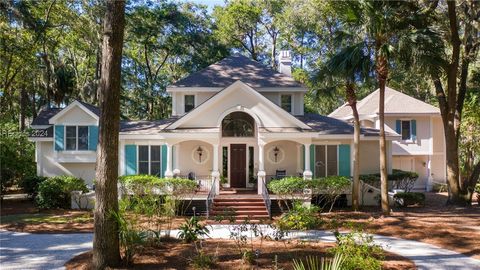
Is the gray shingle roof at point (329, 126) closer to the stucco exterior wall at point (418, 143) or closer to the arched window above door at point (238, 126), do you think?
the arched window above door at point (238, 126)

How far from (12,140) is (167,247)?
54.5ft

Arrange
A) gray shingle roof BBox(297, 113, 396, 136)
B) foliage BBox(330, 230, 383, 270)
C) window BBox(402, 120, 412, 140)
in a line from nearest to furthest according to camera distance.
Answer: foliage BBox(330, 230, 383, 270) → gray shingle roof BBox(297, 113, 396, 136) → window BBox(402, 120, 412, 140)

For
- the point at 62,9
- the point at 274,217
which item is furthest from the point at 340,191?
the point at 62,9

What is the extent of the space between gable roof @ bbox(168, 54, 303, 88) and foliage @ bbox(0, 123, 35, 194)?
9.27 metres

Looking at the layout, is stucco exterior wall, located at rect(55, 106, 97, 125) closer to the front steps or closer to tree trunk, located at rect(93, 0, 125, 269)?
the front steps

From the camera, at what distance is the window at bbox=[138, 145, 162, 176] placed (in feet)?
70.9

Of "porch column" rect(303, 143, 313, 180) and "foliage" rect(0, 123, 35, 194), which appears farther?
"foliage" rect(0, 123, 35, 194)

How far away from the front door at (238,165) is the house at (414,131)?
11.2 metres

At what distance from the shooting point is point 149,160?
70.9 ft

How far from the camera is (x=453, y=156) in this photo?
19797mm

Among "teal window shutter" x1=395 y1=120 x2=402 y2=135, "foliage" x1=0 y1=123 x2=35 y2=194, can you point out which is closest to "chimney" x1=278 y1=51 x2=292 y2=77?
"teal window shutter" x1=395 y1=120 x2=402 y2=135

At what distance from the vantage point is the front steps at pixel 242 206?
1677 cm

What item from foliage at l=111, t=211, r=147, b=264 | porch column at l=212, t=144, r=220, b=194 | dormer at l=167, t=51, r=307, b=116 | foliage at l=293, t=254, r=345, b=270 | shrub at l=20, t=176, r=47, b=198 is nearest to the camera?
foliage at l=293, t=254, r=345, b=270

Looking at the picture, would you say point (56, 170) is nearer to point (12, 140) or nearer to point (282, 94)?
point (12, 140)
